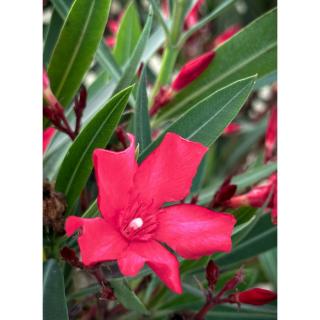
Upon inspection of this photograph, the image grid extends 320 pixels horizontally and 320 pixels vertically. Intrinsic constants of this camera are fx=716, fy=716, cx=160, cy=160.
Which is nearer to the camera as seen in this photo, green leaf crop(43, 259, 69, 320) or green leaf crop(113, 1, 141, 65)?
green leaf crop(43, 259, 69, 320)

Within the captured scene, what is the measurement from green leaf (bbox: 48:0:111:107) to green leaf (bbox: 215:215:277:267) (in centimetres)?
25

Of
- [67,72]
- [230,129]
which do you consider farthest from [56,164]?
[230,129]

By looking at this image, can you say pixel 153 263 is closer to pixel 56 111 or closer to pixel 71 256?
pixel 71 256

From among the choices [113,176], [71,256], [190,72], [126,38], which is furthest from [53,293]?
[126,38]

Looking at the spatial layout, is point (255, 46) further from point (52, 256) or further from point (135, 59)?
point (52, 256)

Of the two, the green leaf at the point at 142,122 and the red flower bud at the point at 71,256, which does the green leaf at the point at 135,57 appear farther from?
the red flower bud at the point at 71,256

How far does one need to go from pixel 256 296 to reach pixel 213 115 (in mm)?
171

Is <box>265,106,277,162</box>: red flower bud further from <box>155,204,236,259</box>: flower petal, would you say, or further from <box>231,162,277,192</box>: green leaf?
<box>155,204,236,259</box>: flower petal

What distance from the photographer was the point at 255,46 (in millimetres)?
769

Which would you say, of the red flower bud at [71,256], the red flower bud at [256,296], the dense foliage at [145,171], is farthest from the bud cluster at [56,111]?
the red flower bud at [256,296]

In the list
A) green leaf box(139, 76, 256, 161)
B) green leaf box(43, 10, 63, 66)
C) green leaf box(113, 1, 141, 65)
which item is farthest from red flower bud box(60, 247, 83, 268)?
green leaf box(113, 1, 141, 65)

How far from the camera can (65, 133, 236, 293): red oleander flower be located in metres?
0.55
